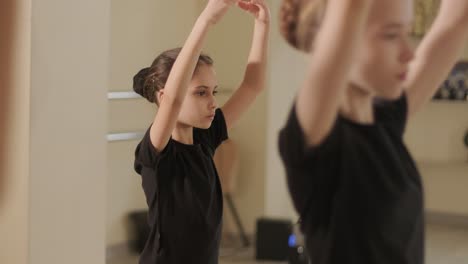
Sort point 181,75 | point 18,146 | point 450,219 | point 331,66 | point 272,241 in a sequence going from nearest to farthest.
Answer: point 331,66, point 181,75, point 18,146, point 272,241, point 450,219

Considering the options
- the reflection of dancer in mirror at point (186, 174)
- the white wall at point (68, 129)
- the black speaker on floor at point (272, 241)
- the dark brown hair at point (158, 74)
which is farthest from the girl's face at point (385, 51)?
the black speaker on floor at point (272, 241)

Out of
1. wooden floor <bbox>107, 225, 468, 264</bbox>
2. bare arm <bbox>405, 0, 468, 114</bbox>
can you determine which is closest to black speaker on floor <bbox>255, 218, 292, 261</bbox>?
wooden floor <bbox>107, 225, 468, 264</bbox>

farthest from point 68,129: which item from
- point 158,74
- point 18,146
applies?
point 158,74

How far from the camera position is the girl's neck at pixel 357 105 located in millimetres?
1212

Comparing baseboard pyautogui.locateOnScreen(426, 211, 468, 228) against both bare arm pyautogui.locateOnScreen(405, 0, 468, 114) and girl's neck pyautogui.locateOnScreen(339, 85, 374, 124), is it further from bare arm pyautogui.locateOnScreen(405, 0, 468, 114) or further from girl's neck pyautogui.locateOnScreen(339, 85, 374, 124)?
girl's neck pyautogui.locateOnScreen(339, 85, 374, 124)

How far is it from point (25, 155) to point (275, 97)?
2.71ft

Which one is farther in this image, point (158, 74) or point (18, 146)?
point (18, 146)

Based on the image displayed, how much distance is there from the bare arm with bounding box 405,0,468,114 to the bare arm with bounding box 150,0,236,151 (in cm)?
45

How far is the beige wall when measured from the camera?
9.33 ft

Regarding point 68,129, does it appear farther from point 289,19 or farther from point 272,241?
point 289,19

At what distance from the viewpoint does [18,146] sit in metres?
2.89

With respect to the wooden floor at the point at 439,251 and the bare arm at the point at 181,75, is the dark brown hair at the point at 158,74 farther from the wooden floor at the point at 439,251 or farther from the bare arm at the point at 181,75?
the wooden floor at the point at 439,251

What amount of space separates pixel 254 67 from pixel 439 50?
554mm

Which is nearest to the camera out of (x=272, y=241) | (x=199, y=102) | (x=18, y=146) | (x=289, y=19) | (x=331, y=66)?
(x=331, y=66)
